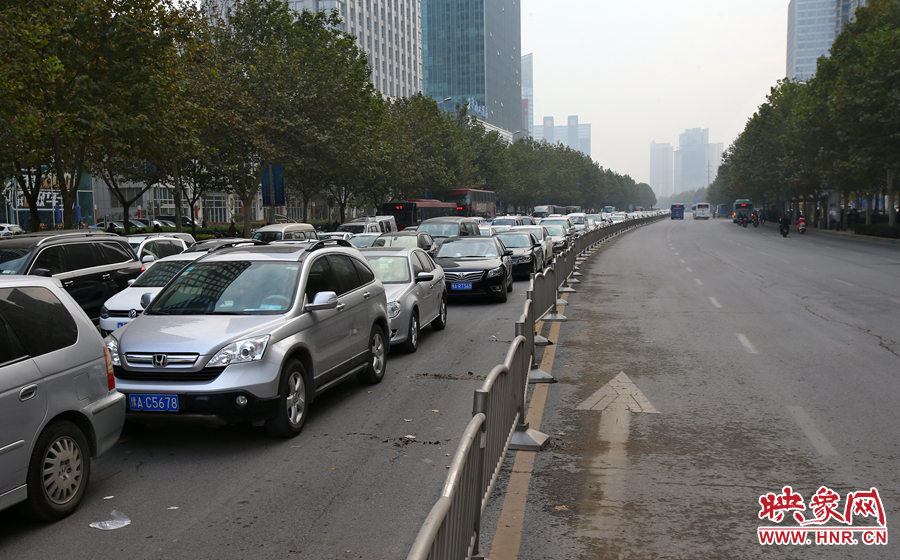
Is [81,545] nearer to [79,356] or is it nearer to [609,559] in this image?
[79,356]

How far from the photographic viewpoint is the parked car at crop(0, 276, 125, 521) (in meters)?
4.52

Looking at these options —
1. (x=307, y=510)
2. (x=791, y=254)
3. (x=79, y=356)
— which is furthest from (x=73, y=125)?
(x=791, y=254)

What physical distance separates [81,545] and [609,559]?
300cm

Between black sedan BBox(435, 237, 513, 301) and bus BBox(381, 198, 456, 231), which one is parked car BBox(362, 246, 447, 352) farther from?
bus BBox(381, 198, 456, 231)

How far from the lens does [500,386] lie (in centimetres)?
499

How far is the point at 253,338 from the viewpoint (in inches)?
254

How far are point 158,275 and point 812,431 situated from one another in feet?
30.8

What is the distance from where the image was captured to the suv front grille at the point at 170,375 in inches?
246

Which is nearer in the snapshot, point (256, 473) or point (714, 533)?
point (714, 533)

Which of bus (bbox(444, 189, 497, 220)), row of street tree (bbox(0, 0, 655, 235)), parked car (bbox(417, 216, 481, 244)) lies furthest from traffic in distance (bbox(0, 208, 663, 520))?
bus (bbox(444, 189, 497, 220))

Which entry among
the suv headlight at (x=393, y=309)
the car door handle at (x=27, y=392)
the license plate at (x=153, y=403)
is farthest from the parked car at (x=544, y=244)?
the car door handle at (x=27, y=392)

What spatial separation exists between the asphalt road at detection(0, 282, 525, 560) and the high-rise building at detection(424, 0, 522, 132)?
13162cm

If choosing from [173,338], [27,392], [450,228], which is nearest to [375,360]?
[173,338]

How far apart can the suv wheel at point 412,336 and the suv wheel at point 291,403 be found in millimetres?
3759
